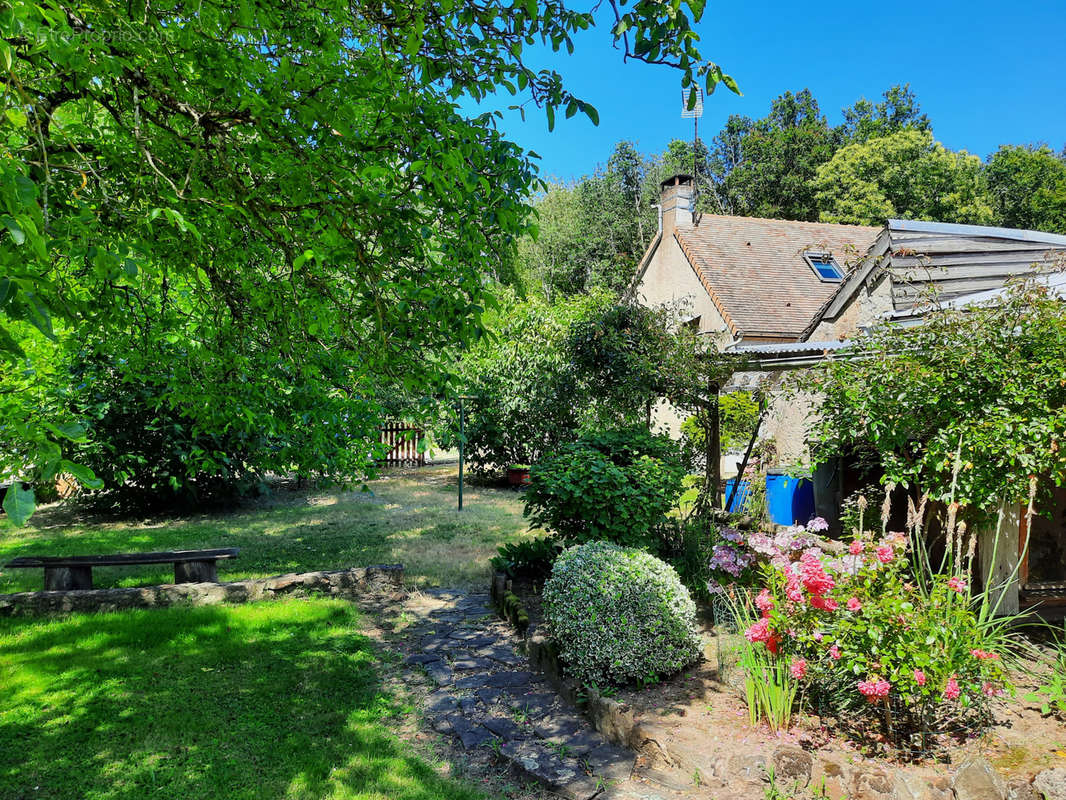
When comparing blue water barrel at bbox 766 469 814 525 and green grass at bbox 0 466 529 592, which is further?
green grass at bbox 0 466 529 592

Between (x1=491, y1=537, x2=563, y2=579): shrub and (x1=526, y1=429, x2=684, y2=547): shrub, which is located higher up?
(x1=526, y1=429, x2=684, y2=547): shrub

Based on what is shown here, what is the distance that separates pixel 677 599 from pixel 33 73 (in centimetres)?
528

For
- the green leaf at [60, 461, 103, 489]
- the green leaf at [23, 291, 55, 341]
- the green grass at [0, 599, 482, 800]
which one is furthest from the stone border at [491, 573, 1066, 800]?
the green leaf at [23, 291, 55, 341]

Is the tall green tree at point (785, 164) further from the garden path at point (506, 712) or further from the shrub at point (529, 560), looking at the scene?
the garden path at point (506, 712)

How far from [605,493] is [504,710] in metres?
2.08

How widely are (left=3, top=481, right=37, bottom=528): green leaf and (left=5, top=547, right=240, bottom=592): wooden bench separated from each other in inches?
232

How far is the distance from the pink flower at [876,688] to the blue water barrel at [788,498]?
15.6 ft

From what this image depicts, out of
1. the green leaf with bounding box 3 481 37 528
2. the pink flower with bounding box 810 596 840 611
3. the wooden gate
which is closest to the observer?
the green leaf with bounding box 3 481 37 528

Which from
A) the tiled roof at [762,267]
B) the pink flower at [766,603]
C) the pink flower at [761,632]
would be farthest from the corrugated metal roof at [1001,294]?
the tiled roof at [762,267]

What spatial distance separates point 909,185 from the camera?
3194 cm

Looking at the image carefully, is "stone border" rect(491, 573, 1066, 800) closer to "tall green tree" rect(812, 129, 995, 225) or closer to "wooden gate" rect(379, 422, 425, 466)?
"wooden gate" rect(379, 422, 425, 466)

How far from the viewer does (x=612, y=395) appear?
8.95 metres

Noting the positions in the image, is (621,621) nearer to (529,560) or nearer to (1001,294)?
(529,560)

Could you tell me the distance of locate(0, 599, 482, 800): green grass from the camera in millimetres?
3648
